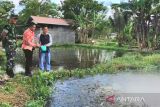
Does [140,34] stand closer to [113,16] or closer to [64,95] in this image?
[113,16]

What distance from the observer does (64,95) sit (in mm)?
12539

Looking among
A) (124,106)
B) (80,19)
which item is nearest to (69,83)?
(124,106)

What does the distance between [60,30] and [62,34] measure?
Answer: 0.81 metres

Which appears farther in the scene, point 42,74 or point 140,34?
point 140,34

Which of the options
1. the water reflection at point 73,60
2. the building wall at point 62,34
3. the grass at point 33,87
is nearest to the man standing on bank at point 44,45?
the grass at point 33,87

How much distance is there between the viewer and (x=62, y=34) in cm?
6781

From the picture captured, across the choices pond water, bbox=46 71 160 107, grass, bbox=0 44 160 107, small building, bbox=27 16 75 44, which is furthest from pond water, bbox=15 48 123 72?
small building, bbox=27 16 75 44

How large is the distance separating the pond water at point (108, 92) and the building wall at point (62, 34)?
48.1 m

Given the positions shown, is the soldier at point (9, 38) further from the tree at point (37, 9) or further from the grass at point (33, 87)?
the tree at point (37, 9)

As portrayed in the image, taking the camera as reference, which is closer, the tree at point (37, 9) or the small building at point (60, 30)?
the small building at point (60, 30)

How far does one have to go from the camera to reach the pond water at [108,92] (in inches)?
440

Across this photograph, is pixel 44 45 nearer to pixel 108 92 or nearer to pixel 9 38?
pixel 9 38

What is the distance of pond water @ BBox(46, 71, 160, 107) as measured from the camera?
11.2 m

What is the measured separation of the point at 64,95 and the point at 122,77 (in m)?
6.01
